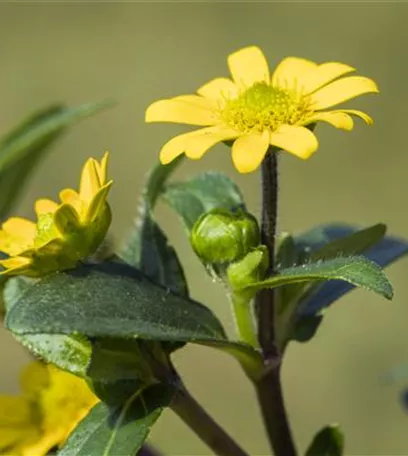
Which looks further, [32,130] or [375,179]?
[375,179]

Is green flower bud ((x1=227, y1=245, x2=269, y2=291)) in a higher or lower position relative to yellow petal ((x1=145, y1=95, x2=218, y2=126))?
lower

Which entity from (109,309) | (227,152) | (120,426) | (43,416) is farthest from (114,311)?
(227,152)

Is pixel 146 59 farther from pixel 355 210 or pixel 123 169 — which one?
pixel 355 210

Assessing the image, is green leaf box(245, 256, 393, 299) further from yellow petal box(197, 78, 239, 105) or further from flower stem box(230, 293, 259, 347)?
yellow petal box(197, 78, 239, 105)

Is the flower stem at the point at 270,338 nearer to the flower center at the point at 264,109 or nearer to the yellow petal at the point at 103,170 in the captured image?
the flower center at the point at 264,109

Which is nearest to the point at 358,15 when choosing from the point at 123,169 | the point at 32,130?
A: the point at 123,169

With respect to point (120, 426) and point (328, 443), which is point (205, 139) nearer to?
point (120, 426)

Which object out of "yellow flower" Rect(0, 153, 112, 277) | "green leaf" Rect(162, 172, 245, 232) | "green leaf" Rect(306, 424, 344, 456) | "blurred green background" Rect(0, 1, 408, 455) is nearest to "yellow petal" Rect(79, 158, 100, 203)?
"yellow flower" Rect(0, 153, 112, 277)
